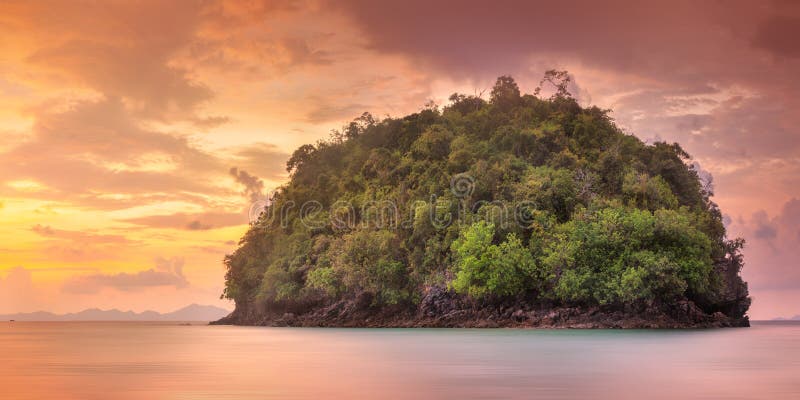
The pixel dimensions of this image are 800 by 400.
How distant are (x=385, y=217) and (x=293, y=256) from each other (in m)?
9.51

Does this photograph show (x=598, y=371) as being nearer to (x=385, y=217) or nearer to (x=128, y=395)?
(x=128, y=395)

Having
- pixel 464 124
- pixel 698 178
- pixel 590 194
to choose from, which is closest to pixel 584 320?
pixel 590 194

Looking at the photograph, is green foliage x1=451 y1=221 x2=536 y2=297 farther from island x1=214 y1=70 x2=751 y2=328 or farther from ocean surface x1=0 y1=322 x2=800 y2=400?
ocean surface x1=0 y1=322 x2=800 y2=400

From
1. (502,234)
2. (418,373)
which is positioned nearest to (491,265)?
(502,234)

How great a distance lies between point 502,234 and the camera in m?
41.5

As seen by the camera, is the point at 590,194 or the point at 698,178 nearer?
the point at 590,194

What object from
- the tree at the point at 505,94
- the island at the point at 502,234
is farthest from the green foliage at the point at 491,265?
the tree at the point at 505,94

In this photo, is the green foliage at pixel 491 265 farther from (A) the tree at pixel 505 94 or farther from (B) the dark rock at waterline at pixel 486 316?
(A) the tree at pixel 505 94

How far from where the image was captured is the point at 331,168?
6016cm

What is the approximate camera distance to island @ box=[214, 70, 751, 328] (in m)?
38.1

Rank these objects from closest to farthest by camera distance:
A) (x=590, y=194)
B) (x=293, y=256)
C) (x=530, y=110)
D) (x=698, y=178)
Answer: (x=590, y=194)
(x=698, y=178)
(x=530, y=110)
(x=293, y=256)

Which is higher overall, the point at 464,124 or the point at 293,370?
the point at 464,124

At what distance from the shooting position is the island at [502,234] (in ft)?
125

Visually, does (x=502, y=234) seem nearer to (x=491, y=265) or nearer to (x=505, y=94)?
(x=491, y=265)
